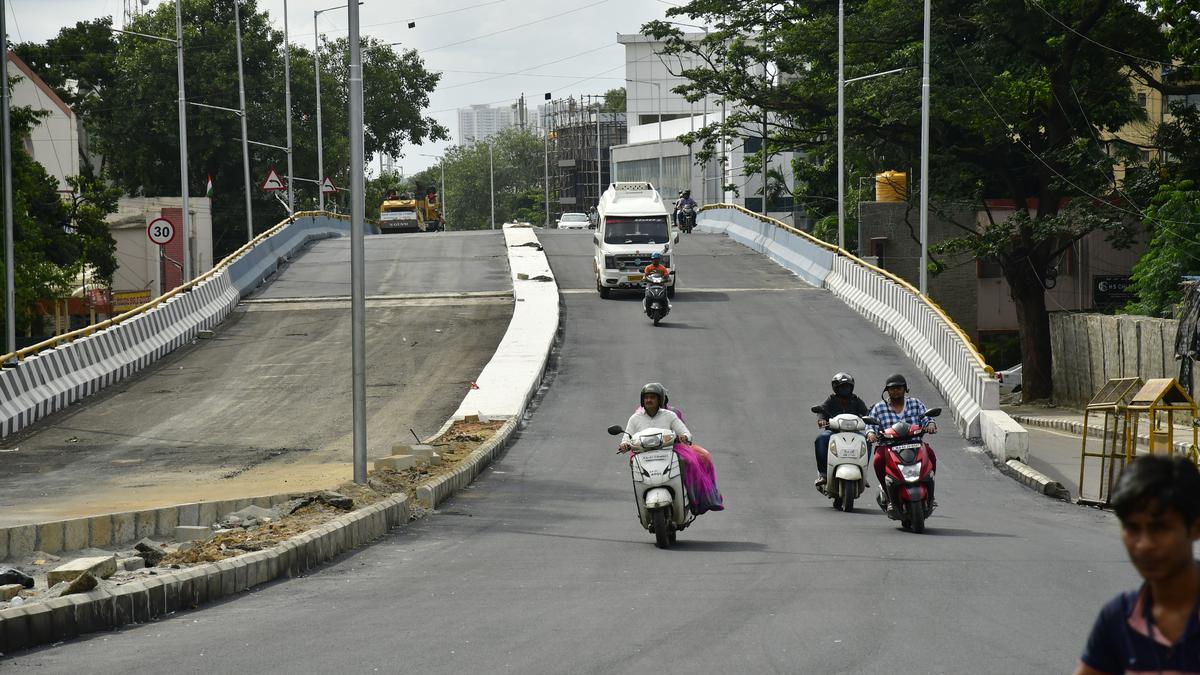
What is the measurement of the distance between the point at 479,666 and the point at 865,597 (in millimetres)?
3091

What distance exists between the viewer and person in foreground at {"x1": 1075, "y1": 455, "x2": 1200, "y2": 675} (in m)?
3.43

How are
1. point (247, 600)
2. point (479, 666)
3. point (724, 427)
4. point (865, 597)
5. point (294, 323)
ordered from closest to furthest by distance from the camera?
point (479, 666)
point (865, 597)
point (247, 600)
point (724, 427)
point (294, 323)

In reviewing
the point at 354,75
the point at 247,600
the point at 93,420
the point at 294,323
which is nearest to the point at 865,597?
the point at 247,600

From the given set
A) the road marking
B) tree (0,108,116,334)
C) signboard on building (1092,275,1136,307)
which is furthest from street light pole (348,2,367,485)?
signboard on building (1092,275,1136,307)

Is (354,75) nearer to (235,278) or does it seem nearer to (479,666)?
(479,666)

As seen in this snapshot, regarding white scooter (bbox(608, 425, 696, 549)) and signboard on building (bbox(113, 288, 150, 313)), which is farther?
signboard on building (bbox(113, 288, 150, 313))

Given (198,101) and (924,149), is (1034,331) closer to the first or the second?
(924,149)

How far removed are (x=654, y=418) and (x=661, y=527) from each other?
1.15 m

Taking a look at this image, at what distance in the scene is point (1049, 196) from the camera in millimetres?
42156

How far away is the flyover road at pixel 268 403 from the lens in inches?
720

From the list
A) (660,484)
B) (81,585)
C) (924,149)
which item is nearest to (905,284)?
(924,149)

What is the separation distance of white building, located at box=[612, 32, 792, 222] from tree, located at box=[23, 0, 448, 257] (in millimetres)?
26838

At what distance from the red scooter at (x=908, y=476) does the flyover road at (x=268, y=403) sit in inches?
273

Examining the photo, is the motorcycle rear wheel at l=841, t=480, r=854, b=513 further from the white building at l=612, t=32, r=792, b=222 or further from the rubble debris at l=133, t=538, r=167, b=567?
the white building at l=612, t=32, r=792, b=222
